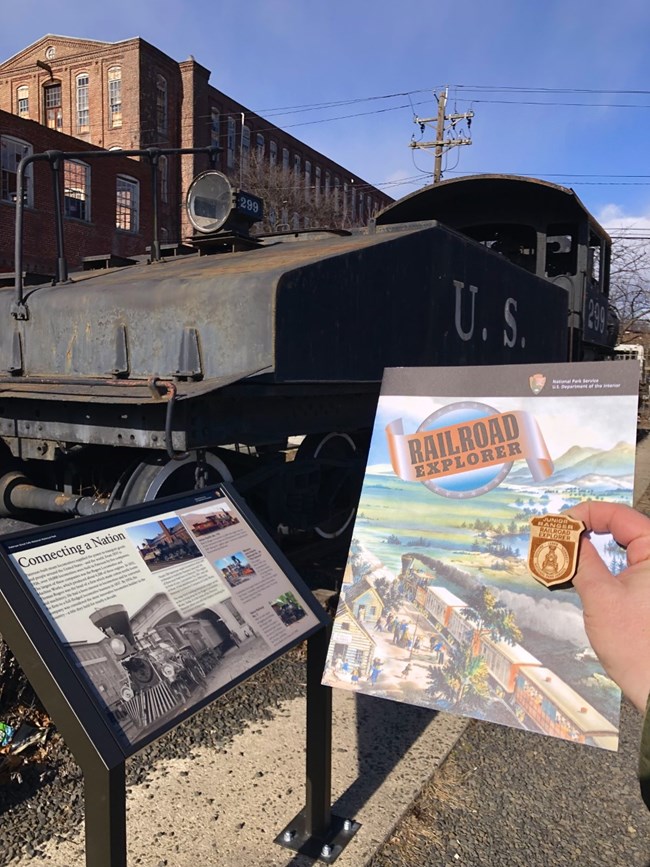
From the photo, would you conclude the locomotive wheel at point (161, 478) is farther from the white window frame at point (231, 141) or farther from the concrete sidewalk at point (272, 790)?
the white window frame at point (231, 141)

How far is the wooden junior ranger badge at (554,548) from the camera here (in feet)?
4.99

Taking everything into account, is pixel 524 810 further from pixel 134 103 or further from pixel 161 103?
pixel 161 103

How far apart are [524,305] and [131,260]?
284 centimetres

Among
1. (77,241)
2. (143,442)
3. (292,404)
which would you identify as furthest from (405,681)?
(77,241)

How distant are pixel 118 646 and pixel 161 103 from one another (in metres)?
35.0

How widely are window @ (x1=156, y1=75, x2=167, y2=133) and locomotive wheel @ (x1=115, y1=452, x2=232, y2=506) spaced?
32593 millimetres

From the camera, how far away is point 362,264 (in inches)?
141

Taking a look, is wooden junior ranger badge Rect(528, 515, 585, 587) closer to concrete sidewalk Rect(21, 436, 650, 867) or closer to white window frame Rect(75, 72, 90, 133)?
concrete sidewalk Rect(21, 436, 650, 867)

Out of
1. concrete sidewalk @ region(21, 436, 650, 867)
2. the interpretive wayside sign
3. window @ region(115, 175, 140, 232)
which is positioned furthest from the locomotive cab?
window @ region(115, 175, 140, 232)

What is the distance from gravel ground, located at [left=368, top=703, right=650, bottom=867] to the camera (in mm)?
2297

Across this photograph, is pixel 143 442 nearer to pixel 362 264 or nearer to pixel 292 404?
pixel 292 404

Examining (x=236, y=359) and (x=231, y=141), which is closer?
(x=236, y=359)

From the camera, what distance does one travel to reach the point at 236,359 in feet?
10.2

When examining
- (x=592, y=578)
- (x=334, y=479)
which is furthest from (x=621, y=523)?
(x=334, y=479)
